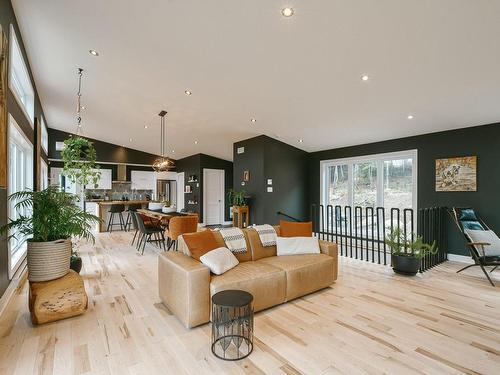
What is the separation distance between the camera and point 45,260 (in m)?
2.65

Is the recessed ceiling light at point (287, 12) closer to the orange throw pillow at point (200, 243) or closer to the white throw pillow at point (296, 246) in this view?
the orange throw pillow at point (200, 243)

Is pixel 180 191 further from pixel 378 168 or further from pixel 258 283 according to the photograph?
pixel 258 283

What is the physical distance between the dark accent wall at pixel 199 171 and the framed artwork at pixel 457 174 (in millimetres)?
6973

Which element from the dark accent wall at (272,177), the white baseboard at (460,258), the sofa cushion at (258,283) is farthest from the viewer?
the dark accent wall at (272,177)

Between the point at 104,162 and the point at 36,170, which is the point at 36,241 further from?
the point at 104,162

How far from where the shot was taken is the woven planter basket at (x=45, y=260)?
2.63 metres

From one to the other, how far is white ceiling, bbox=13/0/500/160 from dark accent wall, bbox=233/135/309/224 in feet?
3.92

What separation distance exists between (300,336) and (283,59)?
323 centimetres

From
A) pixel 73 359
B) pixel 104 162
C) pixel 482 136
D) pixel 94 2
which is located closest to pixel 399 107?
pixel 482 136

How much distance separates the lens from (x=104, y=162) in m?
9.30

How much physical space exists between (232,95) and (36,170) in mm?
3919

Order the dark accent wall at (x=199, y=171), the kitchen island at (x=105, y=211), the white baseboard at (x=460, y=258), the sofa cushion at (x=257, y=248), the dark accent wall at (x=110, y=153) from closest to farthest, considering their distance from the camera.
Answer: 1. the sofa cushion at (x=257, y=248)
2. the white baseboard at (x=460, y=258)
3. the kitchen island at (x=105, y=211)
4. the dark accent wall at (x=110, y=153)
5. the dark accent wall at (x=199, y=171)

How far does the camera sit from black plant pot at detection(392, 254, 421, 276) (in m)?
3.88

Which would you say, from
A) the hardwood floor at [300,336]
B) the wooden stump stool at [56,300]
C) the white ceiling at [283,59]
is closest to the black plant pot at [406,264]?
the hardwood floor at [300,336]
